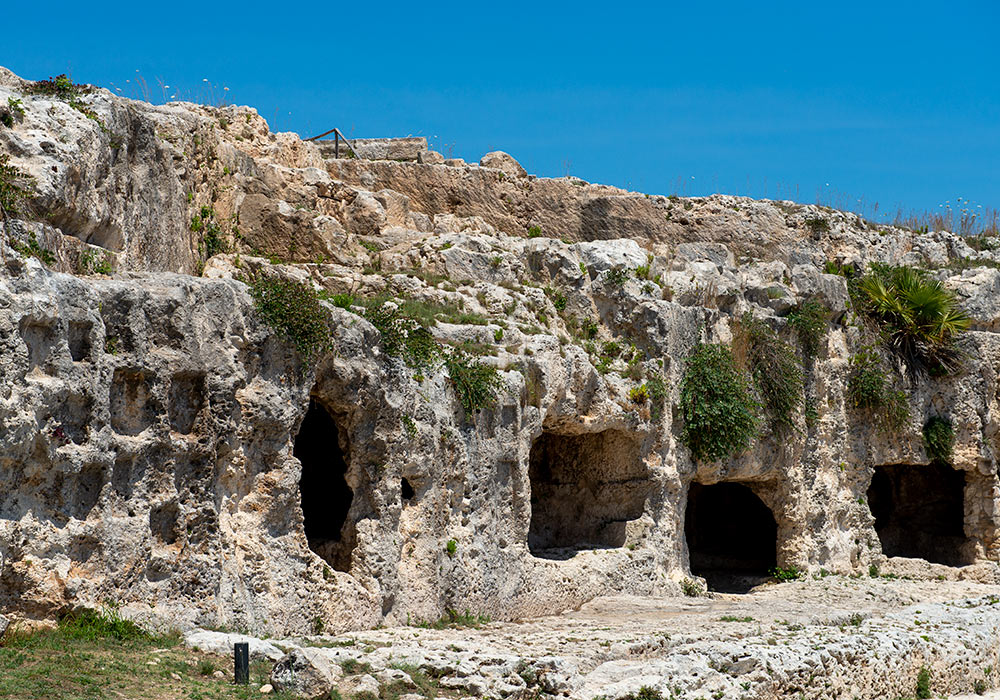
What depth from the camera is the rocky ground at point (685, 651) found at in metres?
11.2

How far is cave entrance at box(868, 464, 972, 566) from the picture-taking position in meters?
24.9

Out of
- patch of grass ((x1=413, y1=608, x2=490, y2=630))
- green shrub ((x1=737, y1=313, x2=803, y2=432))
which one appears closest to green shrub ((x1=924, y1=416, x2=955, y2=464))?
green shrub ((x1=737, y1=313, x2=803, y2=432))

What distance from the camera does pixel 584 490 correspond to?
64.7 ft

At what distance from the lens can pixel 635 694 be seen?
37.2 feet

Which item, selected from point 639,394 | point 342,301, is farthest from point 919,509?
point 342,301

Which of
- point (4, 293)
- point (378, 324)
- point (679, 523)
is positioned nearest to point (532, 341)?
point (378, 324)

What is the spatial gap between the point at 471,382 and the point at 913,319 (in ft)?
37.7

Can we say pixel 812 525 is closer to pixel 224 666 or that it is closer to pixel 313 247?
pixel 313 247

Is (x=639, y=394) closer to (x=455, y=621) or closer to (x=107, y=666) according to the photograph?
(x=455, y=621)

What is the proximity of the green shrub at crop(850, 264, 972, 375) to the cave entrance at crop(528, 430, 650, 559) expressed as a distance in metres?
6.93

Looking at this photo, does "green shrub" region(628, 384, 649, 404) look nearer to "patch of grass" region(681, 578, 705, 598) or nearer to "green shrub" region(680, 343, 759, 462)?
"green shrub" region(680, 343, 759, 462)

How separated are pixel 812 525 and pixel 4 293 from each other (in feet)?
50.6

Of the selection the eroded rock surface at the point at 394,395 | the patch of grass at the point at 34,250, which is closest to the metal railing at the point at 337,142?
the eroded rock surface at the point at 394,395

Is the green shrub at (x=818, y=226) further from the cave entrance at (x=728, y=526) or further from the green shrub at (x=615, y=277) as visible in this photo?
the green shrub at (x=615, y=277)
